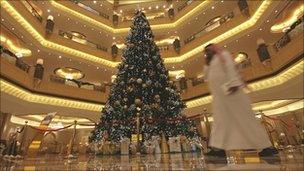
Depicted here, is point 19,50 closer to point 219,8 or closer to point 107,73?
point 107,73

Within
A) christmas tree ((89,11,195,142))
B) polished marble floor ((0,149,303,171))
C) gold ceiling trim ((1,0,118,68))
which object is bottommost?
polished marble floor ((0,149,303,171))

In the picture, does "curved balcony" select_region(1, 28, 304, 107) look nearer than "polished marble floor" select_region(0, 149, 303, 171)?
No

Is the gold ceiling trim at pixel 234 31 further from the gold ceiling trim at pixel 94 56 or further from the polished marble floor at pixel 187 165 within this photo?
the polished marble floor at pixel 187 165

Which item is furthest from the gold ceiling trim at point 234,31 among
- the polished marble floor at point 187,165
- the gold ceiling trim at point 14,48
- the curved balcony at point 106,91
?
the polished marble floor at point 187,165

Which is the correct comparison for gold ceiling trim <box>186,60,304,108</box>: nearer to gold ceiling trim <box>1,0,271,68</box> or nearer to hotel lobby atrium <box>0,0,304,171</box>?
hotel lobby atrium <box>0,0,304,171</box>

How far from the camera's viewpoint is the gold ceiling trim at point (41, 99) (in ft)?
40.7

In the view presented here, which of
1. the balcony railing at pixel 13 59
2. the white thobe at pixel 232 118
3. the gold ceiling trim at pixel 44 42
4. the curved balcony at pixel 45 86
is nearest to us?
the white thobe at pixel 232 118

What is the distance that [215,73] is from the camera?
3.23 metres

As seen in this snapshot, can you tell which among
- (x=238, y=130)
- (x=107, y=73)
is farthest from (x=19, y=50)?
(x=238, y=130)

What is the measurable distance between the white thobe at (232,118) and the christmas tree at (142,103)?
4873 millimetres

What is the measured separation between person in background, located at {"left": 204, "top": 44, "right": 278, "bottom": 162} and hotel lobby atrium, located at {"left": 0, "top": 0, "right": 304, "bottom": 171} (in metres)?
0.01

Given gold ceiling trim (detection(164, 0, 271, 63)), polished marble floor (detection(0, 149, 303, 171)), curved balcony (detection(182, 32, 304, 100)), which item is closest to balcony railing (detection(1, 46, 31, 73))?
polished marble floor (detection(0, 149, 303, 171))

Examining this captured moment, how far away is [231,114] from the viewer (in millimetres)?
3012

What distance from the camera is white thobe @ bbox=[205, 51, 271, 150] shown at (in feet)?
9.63
